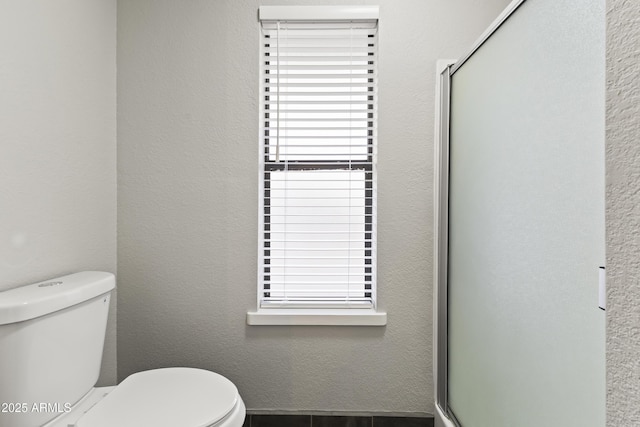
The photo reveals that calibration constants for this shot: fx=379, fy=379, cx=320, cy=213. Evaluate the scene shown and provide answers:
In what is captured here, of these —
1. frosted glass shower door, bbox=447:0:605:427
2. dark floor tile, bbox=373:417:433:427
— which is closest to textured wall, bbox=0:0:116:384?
dark floor tile, bbox=373:417:433:427

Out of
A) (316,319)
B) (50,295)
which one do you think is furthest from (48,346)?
(316,319)

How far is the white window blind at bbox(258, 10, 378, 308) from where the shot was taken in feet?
5.25

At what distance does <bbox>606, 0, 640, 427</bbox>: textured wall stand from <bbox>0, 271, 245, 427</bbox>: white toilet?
936 mm

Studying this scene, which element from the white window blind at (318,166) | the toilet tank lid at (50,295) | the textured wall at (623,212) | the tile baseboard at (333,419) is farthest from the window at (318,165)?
the textured wall at (623,212)

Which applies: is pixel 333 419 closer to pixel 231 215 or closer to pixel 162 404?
pixel 162 404

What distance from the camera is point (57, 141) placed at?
123 centimetres

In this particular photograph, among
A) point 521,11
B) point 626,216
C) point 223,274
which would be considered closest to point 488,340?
point 626,216

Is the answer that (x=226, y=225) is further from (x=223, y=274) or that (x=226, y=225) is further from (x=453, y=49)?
(x=453, y=49)

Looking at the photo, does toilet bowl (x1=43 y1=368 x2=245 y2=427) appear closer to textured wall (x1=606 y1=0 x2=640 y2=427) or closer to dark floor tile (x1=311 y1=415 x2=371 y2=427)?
dark floor tile (x1=311 y1=415 x2=371 y2=427)

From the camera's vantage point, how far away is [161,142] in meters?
1.56

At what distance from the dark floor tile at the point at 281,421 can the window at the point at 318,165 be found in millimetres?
444

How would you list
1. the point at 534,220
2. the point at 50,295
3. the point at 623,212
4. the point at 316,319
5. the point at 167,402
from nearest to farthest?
the point at 623,212, the point at 534,220, the point at 50,295, the point at 167,402, the point at 316,319

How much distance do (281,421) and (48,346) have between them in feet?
3.07

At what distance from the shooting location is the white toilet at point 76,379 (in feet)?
3.08
